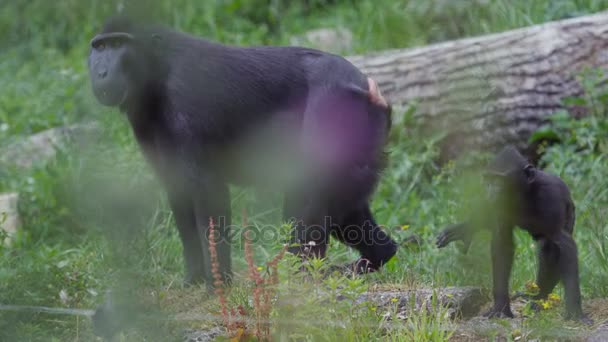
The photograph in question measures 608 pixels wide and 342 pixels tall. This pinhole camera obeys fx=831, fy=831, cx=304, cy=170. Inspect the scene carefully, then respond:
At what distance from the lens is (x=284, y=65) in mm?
4625

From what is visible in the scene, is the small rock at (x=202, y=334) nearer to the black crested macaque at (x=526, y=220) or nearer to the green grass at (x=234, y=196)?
the green grass at (x=234, y=196)

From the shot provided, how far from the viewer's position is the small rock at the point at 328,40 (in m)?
8.57

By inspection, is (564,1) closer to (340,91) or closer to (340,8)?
(340,8)

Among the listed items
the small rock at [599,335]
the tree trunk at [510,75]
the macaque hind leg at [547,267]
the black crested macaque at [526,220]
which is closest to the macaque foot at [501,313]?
the black crested macaque at [526,220]

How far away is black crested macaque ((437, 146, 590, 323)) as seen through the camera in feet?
11.7

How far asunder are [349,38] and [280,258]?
596 cm

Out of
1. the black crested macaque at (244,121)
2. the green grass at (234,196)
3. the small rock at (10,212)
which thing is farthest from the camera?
the small rock at (10,212)

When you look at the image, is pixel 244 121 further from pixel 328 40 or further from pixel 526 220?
pixel 328 40

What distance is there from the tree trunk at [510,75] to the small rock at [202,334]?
11.5 feet

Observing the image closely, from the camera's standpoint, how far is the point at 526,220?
144 inches

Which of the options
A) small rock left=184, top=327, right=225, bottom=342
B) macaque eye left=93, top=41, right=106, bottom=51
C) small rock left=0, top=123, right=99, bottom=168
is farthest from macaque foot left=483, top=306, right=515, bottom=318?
small rock left=0, top=123, right=99, bottom=168

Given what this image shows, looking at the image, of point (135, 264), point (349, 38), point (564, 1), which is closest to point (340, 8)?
point (349, 38)

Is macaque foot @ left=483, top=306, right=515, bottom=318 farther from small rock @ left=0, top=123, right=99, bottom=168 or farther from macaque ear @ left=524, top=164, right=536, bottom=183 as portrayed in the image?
small rock @ left=0, top=123, right=99, bottom=168

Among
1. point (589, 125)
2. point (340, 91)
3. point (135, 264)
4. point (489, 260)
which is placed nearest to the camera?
point (135, 264)
